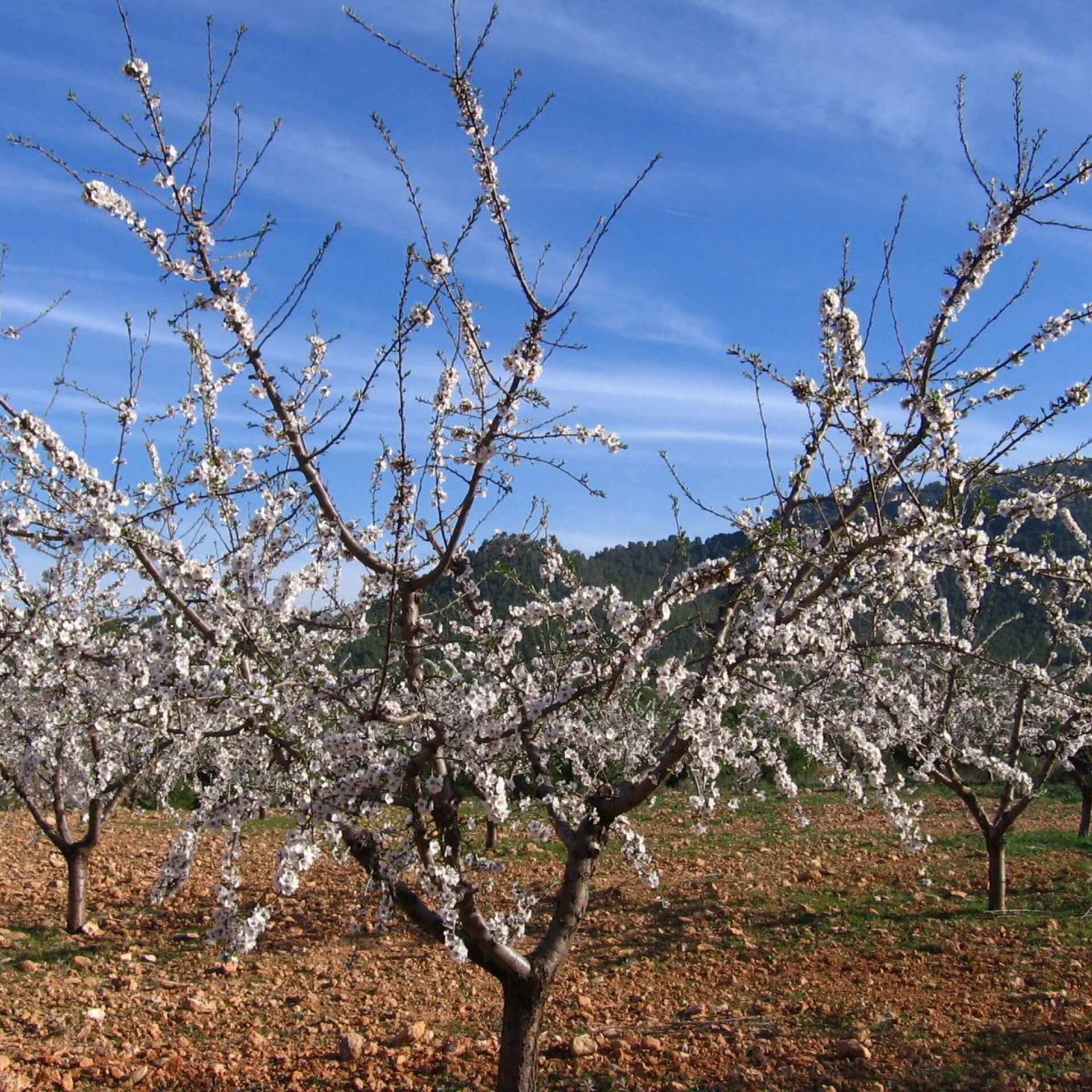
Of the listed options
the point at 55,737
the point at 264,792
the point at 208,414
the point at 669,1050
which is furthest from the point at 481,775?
the point at 55,737

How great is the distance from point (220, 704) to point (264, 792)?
0.45 metres

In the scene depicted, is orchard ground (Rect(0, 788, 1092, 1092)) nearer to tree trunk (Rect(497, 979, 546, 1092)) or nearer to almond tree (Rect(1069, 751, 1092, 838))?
tree trunk (Rect(497, 979, 546, 1092))

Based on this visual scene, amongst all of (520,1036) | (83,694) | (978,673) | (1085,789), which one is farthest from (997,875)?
(83,694)

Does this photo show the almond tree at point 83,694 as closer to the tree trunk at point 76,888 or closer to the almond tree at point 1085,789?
the tree trunk at point 76,888

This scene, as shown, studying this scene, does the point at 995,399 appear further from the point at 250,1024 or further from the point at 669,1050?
the point at 250,1024

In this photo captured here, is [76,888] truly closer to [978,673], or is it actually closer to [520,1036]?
[520,1036]

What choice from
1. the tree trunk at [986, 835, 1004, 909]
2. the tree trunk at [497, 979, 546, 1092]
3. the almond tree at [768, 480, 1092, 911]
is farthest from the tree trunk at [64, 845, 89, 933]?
the tree trunk at [986, 835, 1004, 909]

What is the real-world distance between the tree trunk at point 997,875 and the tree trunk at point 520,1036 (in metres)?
6.80

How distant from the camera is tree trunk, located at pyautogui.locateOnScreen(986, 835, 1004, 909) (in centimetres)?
997

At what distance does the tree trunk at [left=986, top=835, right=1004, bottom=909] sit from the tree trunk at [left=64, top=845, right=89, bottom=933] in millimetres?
9315

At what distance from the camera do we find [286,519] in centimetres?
475

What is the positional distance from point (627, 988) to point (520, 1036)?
3.39m

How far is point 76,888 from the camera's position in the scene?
953 cm

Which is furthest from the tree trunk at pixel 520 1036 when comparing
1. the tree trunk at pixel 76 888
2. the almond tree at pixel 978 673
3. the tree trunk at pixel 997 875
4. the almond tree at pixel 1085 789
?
the almond tree at pixel 1085 789
